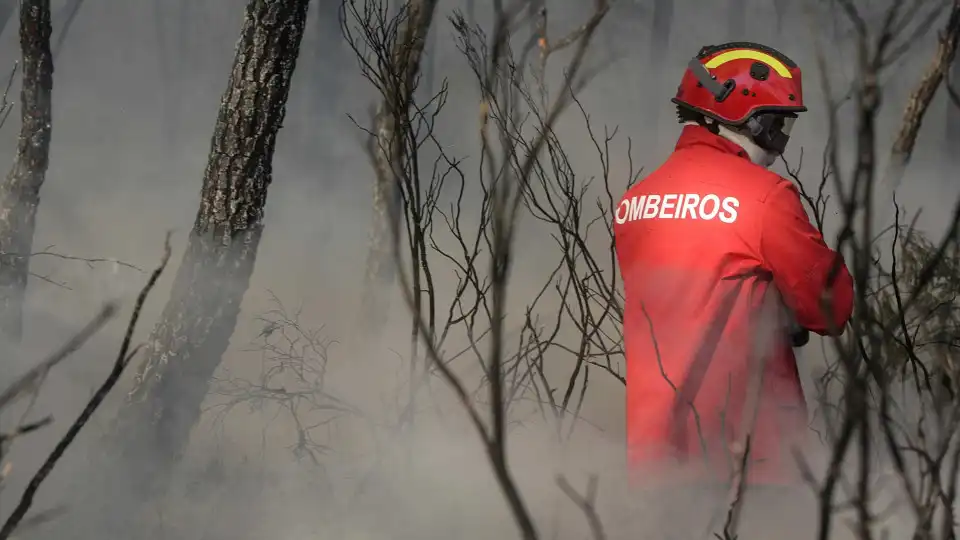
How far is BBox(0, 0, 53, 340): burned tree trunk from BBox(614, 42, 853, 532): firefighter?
1.23m

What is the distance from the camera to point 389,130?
2.06 m

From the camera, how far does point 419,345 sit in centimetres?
192

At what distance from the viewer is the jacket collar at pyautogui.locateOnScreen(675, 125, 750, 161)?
152 centimetres

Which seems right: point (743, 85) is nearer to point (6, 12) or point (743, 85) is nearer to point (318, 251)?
point (318, 251)

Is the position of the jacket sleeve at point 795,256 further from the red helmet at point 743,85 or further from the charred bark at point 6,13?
the charred bark at point 6,13

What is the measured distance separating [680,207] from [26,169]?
1.33 meters

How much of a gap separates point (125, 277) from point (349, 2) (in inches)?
31.6

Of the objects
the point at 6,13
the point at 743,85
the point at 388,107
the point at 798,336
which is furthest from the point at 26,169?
the point at 798,336

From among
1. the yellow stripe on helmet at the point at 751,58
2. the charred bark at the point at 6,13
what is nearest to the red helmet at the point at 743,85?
the yellow stripe on helmet at the point at 751,58

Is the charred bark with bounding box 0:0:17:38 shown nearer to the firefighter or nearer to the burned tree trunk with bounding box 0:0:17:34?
the burned tree trunk with bounding box 0:0:17:34

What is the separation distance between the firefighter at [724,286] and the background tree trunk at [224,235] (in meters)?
0.86

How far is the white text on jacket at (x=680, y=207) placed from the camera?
58.0 inches

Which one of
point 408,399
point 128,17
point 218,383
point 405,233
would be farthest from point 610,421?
point 128,17

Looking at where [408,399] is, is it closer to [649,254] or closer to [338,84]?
[649,254]
